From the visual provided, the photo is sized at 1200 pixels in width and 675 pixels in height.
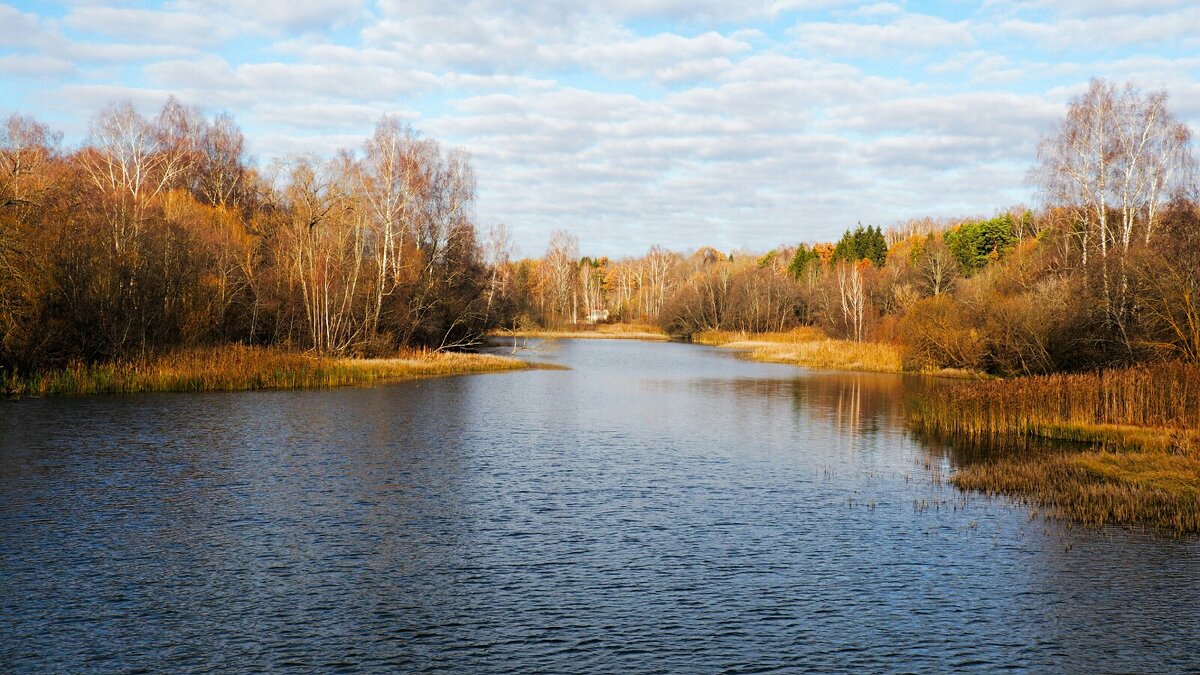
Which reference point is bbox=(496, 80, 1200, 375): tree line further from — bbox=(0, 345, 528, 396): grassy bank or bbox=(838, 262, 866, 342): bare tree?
bbox=(0, 345, 528, 396): grassy bank

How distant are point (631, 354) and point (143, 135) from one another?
127 feet

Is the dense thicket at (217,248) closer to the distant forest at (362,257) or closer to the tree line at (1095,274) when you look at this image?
the distant forest at (362,257)

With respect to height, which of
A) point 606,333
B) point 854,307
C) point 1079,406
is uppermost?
point 854,307

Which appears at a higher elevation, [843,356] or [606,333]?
[606,333]

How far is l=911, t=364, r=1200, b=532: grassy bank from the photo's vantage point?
15.8 metres

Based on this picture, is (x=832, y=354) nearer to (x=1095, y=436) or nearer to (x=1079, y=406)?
(x=1079, y=406)

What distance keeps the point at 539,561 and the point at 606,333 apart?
92.6m

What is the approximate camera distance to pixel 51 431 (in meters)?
22.3

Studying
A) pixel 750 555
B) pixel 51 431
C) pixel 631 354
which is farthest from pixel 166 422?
pixel 631 354

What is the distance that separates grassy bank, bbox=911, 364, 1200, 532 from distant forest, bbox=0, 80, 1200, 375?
213 centimetres

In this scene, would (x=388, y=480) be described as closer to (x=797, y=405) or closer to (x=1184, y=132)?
(x=797, y=405)

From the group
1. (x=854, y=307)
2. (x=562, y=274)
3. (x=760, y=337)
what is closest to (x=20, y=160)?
(x=854, y=307)

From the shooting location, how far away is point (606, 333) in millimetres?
104812

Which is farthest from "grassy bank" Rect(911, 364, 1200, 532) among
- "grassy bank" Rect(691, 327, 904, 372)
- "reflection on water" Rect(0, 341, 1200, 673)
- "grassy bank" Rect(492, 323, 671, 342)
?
"grassy bank" Rect(492, 323, 671, 342)
